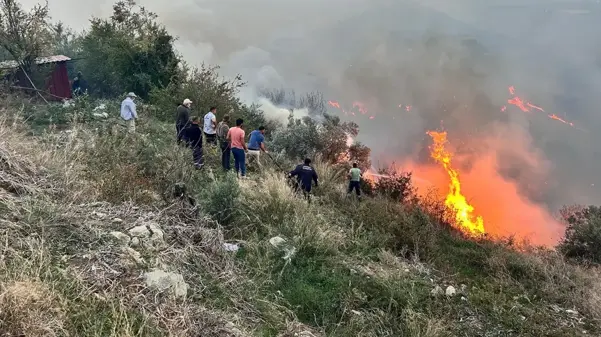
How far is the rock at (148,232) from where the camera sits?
15.5ft

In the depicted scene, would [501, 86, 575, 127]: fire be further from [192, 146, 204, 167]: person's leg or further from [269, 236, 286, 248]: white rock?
[269, 236, 286, 248]: white rock

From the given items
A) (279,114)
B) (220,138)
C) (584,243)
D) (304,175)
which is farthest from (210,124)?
(279,114)

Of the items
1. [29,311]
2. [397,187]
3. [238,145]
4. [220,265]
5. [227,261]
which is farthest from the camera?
[397,187]

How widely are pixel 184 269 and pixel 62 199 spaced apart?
5.91ft

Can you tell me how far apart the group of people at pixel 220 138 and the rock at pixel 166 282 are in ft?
16.4

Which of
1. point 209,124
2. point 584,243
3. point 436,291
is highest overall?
point 584,243

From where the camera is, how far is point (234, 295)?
15.3ft

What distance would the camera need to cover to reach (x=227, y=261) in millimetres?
5223

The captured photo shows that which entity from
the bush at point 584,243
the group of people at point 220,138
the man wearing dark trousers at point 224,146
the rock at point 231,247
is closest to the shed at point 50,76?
the group of people at point 220,138

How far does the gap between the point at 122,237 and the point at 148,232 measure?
1.15ft

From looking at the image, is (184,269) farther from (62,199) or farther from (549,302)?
(549,302)

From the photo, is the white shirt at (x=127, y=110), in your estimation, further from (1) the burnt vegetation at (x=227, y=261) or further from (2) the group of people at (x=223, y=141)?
(1) the burnt vegetation at (x=227, y=261)

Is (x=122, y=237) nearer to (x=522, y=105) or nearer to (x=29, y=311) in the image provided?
(x=29, y=311)

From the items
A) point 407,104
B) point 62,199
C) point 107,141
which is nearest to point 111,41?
point 107,141
